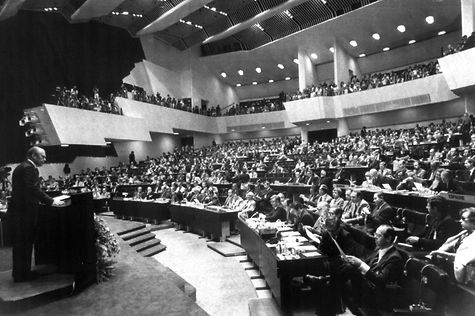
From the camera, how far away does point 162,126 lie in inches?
1035

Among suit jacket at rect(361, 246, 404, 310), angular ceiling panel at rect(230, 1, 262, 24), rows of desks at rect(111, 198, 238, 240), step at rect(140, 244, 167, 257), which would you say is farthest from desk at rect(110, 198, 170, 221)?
angular ceiling panel at rect(230, 1, 262, 24)

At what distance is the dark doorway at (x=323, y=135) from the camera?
90.8 ft

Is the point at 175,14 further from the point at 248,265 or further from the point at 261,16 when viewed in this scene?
the point at 248,265

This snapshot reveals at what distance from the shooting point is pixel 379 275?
12.1ft

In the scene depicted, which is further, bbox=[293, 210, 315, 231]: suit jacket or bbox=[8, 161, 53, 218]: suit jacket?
bbox=[293, 210, 315, 231]: suit jacket

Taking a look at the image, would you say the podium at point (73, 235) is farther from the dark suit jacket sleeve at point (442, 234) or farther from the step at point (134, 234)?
the step at point (134, 234)

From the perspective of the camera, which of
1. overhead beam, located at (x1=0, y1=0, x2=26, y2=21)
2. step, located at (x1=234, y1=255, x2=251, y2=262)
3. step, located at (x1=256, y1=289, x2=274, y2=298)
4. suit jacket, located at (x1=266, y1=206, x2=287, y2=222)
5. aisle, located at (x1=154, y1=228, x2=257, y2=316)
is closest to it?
aisle, located at (x1=154, y1=228, x2=257, y2=316)

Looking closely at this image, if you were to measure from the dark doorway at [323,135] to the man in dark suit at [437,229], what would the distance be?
23.1m

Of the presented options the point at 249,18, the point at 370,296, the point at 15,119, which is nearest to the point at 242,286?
the point at 370,296

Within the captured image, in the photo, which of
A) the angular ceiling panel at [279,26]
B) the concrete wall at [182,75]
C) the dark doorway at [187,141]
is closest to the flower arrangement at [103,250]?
the angular ceiling panel at [279,26]

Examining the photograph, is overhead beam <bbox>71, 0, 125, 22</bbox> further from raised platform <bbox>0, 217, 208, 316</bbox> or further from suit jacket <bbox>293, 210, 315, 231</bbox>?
raised platform <bbox>0, 217, 208, 316</bbox>

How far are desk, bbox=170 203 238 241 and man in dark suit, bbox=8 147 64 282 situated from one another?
20.0ft

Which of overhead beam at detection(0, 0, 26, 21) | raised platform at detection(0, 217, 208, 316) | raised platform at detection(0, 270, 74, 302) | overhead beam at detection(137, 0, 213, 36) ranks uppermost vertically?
overhead beam at detection(137, 0, 213, 36)

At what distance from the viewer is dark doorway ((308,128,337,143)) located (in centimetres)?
2769
